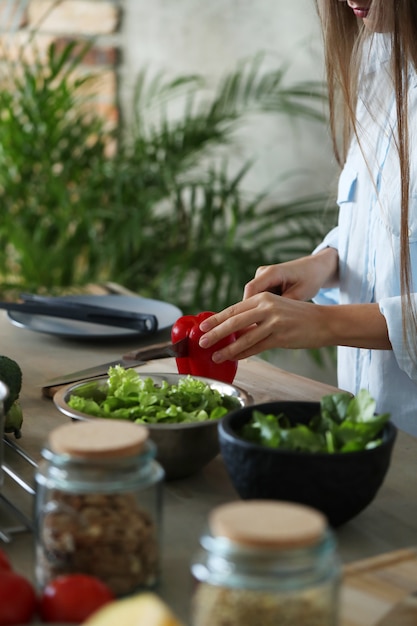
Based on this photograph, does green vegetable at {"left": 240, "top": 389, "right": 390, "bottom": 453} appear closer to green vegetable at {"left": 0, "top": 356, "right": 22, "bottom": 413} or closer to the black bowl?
the black bowl

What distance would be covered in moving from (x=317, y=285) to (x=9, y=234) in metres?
1.79

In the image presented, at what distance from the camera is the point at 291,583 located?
2.26 feet

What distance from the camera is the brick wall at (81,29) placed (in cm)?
378

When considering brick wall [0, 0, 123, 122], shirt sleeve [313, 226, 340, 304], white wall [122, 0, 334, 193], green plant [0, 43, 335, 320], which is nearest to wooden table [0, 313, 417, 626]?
shirt sleeve [313, 226, 340, 304]

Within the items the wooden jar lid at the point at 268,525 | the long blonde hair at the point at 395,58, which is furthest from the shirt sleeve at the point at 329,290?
the wooden jar lid at the point at 268,525

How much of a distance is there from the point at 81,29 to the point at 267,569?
141 inches

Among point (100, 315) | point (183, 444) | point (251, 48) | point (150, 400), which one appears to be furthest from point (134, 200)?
point (183, 444)

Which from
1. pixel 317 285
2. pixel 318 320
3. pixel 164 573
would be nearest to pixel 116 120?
pixel 317 285

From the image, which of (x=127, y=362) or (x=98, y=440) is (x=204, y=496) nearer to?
(x=98, y=440)

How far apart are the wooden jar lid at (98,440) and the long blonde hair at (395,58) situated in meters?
0.83

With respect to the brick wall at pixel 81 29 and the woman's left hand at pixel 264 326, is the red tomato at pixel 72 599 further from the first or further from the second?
the brick wall at pixel 81 29

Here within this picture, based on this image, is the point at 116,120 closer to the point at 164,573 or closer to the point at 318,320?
the point at 318,320

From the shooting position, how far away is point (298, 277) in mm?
1850

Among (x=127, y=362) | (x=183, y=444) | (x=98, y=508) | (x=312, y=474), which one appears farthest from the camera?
(x=127, y=362)
